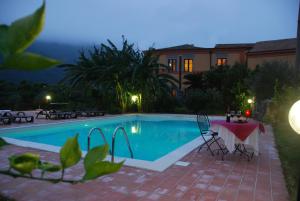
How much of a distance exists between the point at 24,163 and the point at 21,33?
0.70 ft

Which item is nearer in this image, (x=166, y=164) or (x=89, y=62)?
(x=166, y=164)

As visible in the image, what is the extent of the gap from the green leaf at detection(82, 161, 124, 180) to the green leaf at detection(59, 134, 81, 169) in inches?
1.4

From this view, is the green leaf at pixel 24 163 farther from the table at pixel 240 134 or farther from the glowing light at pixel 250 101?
the glowing light at pixel 250 101

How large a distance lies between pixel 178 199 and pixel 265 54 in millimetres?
23399

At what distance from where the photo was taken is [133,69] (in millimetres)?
18219

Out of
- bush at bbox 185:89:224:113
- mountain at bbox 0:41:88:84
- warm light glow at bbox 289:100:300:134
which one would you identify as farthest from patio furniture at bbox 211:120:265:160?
bush at bbox 185:89:224:113

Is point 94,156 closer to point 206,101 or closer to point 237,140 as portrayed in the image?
point 237,140

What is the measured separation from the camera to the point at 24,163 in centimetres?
43

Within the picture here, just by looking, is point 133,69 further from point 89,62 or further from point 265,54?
point 265,54

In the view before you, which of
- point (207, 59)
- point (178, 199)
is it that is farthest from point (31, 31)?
point (207, 59)

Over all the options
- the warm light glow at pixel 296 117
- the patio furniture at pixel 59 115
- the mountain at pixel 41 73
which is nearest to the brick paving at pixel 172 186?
the mountain at pixel 41 73

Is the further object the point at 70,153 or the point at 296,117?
the point at 296,117

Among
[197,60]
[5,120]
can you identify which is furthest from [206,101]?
[5,120]

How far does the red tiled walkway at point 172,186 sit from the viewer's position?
3.80 metres
